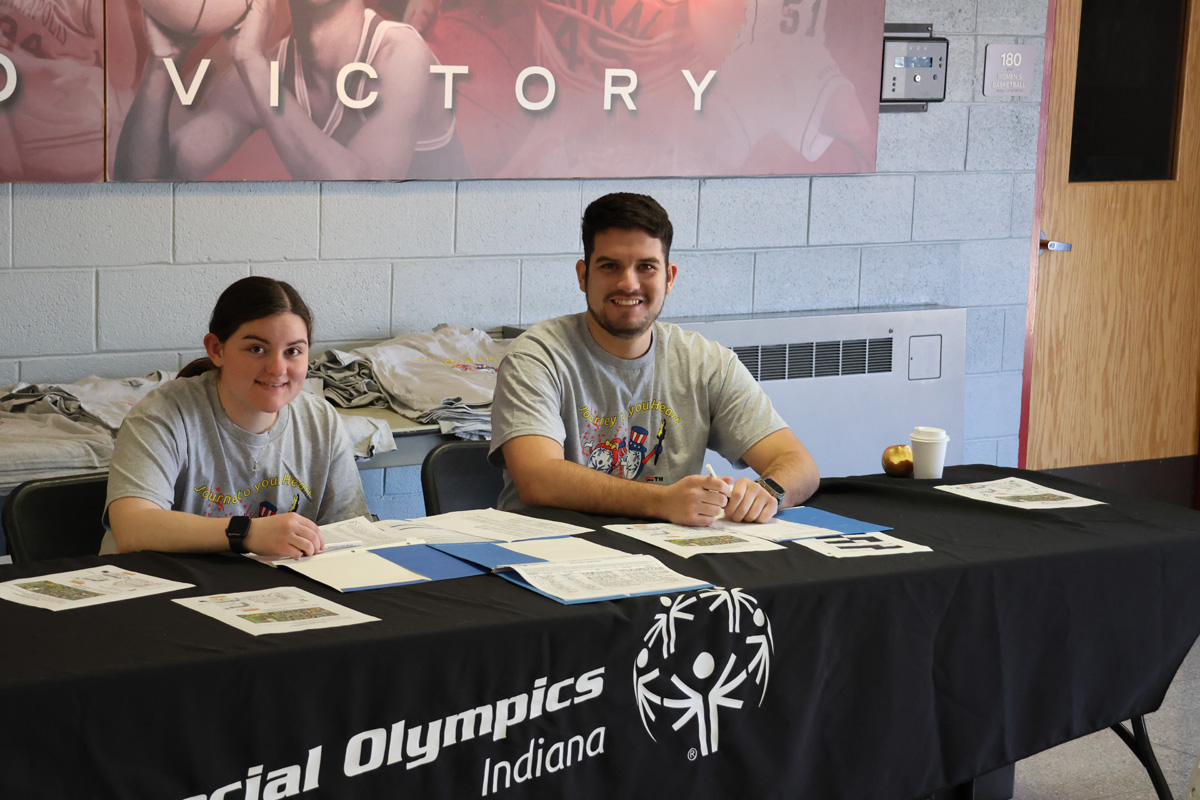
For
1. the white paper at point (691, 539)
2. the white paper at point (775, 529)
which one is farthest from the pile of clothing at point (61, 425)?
the white paper at point (775, 529)

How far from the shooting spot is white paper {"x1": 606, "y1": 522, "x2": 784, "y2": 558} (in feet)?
6.17

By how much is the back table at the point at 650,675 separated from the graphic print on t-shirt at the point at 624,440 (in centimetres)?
30

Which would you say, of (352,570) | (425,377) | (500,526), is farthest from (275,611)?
(425,377)

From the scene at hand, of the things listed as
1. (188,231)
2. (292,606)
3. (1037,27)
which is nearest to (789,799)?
(292,606)

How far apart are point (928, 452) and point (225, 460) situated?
1.26 metres

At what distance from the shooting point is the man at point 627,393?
227 cm

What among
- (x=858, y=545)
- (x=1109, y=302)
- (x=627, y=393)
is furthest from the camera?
(x=1109, y=302)

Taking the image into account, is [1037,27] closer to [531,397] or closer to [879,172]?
[879,172]

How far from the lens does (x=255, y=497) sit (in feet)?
6.81

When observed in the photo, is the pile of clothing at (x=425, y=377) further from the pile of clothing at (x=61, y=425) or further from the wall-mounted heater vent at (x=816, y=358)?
the wall-mounted heater vent at (x=816, y=358)

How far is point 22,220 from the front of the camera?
2.92m

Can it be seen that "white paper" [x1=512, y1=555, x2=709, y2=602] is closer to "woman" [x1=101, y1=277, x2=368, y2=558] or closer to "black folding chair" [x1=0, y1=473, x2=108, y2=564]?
"woman" [x1=101, y1=277, x2=368, y2=558]

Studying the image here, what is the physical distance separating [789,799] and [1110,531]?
72 cm

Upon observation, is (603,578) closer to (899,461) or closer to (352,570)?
(352,570)
